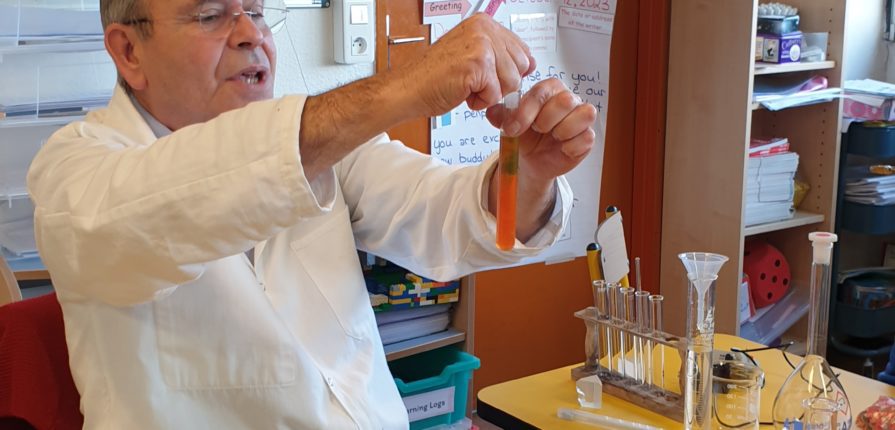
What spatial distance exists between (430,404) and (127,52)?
138 centimetres

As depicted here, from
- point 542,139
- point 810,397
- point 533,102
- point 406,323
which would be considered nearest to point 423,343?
point 406,323

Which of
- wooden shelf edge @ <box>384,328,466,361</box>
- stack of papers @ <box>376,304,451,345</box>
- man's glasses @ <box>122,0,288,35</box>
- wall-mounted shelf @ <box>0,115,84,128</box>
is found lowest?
wooden shelf edge @ <box>384,328,466,361</box>

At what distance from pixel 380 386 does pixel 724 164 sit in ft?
7.11

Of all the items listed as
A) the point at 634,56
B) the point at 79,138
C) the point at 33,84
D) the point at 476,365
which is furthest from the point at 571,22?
the point at 79,138

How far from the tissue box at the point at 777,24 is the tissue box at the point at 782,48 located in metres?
0.02

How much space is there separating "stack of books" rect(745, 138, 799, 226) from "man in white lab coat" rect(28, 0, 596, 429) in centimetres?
212

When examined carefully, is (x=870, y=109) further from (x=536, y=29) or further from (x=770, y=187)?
(x=536, y=29)

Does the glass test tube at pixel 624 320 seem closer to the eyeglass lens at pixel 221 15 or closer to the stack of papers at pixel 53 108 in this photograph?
the eyeglass lens at pixel 221 15

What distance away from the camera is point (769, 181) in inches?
134

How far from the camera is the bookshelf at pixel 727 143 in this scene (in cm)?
328

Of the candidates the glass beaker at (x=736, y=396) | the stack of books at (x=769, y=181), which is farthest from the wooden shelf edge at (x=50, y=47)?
the stack of books at (x=769, y=181)

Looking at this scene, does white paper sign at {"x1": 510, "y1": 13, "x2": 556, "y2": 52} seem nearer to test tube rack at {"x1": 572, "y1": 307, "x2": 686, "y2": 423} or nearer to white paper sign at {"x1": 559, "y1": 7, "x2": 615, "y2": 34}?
white paper sign at {"x1": 559, "y1": 7, "x2": 615, "y2": 34}

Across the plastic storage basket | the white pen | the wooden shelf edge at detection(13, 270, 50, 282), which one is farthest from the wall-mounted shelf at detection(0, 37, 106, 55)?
the white pen

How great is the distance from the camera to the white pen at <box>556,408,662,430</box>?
159cm
